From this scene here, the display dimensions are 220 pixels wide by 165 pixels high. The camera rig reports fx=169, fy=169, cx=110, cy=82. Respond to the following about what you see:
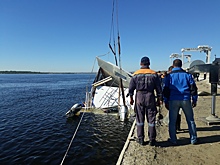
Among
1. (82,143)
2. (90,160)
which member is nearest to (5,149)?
(82,143)

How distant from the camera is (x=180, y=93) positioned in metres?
4.23

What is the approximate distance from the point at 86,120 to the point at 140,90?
8490 millimetres

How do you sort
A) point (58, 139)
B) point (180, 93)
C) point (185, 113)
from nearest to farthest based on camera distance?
1. point (180, 93)
2. point (185, 113)
3. point (58, 139)

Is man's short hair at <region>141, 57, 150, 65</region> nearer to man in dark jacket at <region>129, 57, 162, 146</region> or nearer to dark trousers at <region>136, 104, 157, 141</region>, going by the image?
man in dark jacket at <region>129, 57, 162, 146</region>

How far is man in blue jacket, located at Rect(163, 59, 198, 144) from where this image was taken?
4.21 metres

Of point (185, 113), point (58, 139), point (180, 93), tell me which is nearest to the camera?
point (180, 93)

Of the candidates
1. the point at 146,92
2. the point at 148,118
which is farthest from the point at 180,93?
the point at 148,118

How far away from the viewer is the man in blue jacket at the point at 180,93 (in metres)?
4.21

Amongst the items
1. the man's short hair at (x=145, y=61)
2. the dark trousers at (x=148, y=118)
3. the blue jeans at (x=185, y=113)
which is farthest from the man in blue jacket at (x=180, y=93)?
the man's short hair at (x=145, y=61)

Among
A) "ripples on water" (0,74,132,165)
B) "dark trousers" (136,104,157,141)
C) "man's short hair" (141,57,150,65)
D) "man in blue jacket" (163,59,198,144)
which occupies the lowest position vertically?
"ripples on water" (0,74,132,165)

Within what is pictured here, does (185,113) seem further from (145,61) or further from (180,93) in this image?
(145,61)

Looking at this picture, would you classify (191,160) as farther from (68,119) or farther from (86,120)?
(68,119)

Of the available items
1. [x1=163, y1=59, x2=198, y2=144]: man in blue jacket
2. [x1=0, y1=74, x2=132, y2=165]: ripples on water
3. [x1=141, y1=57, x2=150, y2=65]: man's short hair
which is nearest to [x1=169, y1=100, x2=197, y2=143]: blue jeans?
[x1=163, y1=59, x2=198, y2=144]: man in blue jacket

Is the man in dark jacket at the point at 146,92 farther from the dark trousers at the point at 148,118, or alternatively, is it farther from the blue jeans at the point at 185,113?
the blue jeans at the point at 185,113
